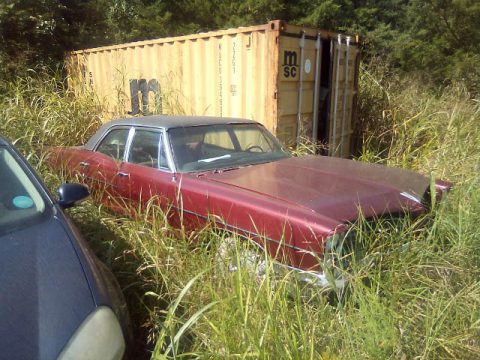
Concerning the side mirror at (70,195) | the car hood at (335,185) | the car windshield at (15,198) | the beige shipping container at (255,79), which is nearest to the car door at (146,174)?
the car hood at (335,185)

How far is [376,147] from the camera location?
22.4 feet

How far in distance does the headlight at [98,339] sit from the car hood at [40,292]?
3cm

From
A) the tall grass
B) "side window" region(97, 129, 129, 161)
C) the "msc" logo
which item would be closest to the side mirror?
the tall grass

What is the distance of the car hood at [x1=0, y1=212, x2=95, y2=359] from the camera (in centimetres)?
164

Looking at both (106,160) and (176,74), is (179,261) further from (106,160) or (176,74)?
(176,74)

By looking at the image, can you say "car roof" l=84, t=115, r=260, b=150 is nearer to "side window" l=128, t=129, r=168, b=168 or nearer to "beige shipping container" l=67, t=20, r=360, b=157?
"side window" l=128, t=129, r=168, b=168

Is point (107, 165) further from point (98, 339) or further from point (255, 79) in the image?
point (98, 339)

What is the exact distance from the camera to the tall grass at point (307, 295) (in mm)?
2098

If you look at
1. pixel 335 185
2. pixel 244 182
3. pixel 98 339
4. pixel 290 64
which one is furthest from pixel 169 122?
pixel 98 339

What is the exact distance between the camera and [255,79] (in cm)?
556

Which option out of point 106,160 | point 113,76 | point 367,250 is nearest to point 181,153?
point 106,160

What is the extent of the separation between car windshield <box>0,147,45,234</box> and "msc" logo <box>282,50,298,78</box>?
3.62m

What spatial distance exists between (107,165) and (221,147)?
1150 millimetres

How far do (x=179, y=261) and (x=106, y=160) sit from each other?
175 cm
